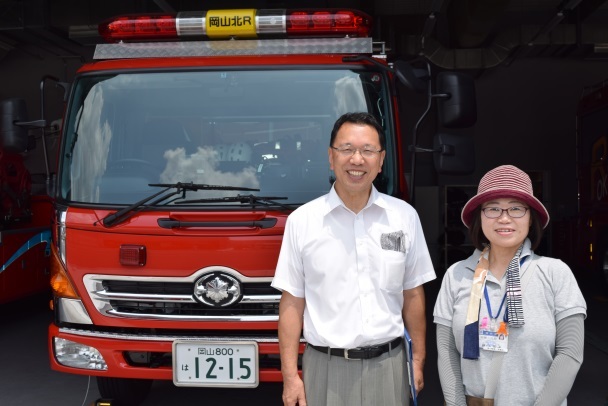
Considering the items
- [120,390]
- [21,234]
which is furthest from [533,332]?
[21,234]

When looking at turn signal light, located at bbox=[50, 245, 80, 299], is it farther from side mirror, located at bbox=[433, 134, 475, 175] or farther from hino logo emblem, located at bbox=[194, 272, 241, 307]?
side mirror, located at bbox=[433, 134, 475, 175]

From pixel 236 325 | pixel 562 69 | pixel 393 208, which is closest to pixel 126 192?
pixel 236 325

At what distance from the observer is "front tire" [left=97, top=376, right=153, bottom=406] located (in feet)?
12.2

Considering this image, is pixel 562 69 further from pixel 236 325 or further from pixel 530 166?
pixel 236 325

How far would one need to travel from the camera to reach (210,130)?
325 cm

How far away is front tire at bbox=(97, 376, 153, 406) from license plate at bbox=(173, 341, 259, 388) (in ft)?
3.08

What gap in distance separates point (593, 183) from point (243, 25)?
7.03 meters

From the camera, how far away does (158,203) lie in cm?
310

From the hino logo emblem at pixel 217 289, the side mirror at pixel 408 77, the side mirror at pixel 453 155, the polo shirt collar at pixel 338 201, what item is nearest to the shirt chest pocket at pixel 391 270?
the polo shirt collar at pixel 338 201

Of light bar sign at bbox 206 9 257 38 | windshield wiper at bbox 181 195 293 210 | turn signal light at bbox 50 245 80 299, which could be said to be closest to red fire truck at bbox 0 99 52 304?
turn signal light at bbox 50 245 80 299

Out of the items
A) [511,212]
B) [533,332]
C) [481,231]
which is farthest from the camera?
[481,231]

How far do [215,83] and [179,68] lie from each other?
0.70 ft

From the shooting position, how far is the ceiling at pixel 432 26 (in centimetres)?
974

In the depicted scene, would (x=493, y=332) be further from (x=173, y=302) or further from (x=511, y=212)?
(x=173, y=302)
